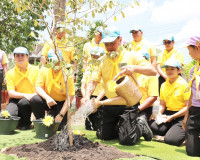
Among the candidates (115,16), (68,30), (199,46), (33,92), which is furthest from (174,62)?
(33,92)

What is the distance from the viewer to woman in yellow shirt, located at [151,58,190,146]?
4245 millimetres

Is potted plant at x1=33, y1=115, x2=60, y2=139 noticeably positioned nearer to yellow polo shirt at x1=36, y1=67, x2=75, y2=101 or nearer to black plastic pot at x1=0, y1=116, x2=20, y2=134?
black plastic pot at x1=0, y1=116, x2=20, y2=134

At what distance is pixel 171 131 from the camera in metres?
4.14

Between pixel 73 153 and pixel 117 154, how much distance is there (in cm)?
53

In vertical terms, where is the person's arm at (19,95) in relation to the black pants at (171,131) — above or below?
above

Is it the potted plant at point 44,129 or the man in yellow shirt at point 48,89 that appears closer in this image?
the potted plant at point 44,129

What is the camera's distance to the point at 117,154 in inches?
124

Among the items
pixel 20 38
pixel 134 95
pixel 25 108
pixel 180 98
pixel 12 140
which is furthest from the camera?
pixel 20 38

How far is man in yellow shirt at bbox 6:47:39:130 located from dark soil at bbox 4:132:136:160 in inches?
71.1

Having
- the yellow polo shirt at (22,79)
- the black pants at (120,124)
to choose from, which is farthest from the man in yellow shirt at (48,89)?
the black pants at (120,124)

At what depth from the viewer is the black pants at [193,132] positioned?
11.0 ft

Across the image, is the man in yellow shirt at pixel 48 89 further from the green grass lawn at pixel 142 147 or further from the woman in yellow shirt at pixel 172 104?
the woman in yellow shirt at pixel 172 104

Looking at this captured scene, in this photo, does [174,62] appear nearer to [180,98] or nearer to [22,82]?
Result: [180,98]

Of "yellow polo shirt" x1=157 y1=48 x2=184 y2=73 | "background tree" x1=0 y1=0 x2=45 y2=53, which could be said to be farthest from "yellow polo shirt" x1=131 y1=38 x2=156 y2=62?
"background tree" x1=0 y1=0 x2=45 y2=53
